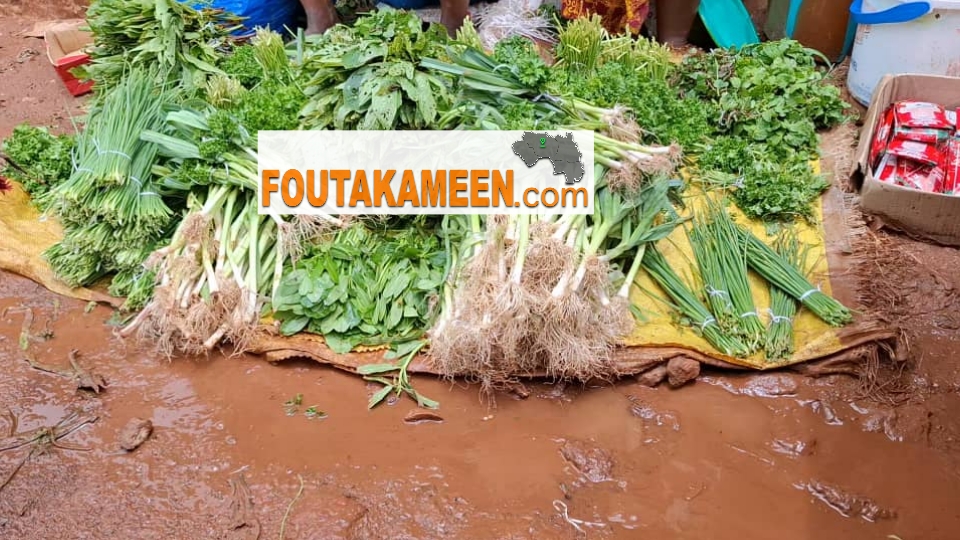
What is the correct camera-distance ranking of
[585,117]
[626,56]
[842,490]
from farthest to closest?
[626,56], [585,117], [842,490]

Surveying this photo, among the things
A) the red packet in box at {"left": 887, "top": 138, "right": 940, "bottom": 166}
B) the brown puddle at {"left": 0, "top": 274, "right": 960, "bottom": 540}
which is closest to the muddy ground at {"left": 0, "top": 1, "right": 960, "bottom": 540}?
the brown puddle at {"left": 0, "top": 274, "right": 960, "bottom": 540}

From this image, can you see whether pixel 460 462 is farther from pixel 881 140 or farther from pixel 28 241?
pixel 881 140

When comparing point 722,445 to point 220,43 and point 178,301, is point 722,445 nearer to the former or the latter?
point 178,301

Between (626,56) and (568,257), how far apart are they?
1.78 metres

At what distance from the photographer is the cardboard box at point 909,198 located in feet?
10.3

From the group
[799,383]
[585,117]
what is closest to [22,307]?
[585,117]

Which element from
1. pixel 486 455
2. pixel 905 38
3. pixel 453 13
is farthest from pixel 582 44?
pixel 486 455

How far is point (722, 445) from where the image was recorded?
8.23 feet

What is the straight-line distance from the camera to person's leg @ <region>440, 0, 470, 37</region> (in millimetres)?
4531

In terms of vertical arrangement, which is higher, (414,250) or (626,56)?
(626,56)

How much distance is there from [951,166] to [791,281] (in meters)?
1.13

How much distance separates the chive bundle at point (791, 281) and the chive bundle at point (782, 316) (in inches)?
1.5

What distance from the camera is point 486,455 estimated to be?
2504 millimetres

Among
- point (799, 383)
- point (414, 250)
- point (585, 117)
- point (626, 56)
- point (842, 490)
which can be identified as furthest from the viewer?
point (626, 56)
